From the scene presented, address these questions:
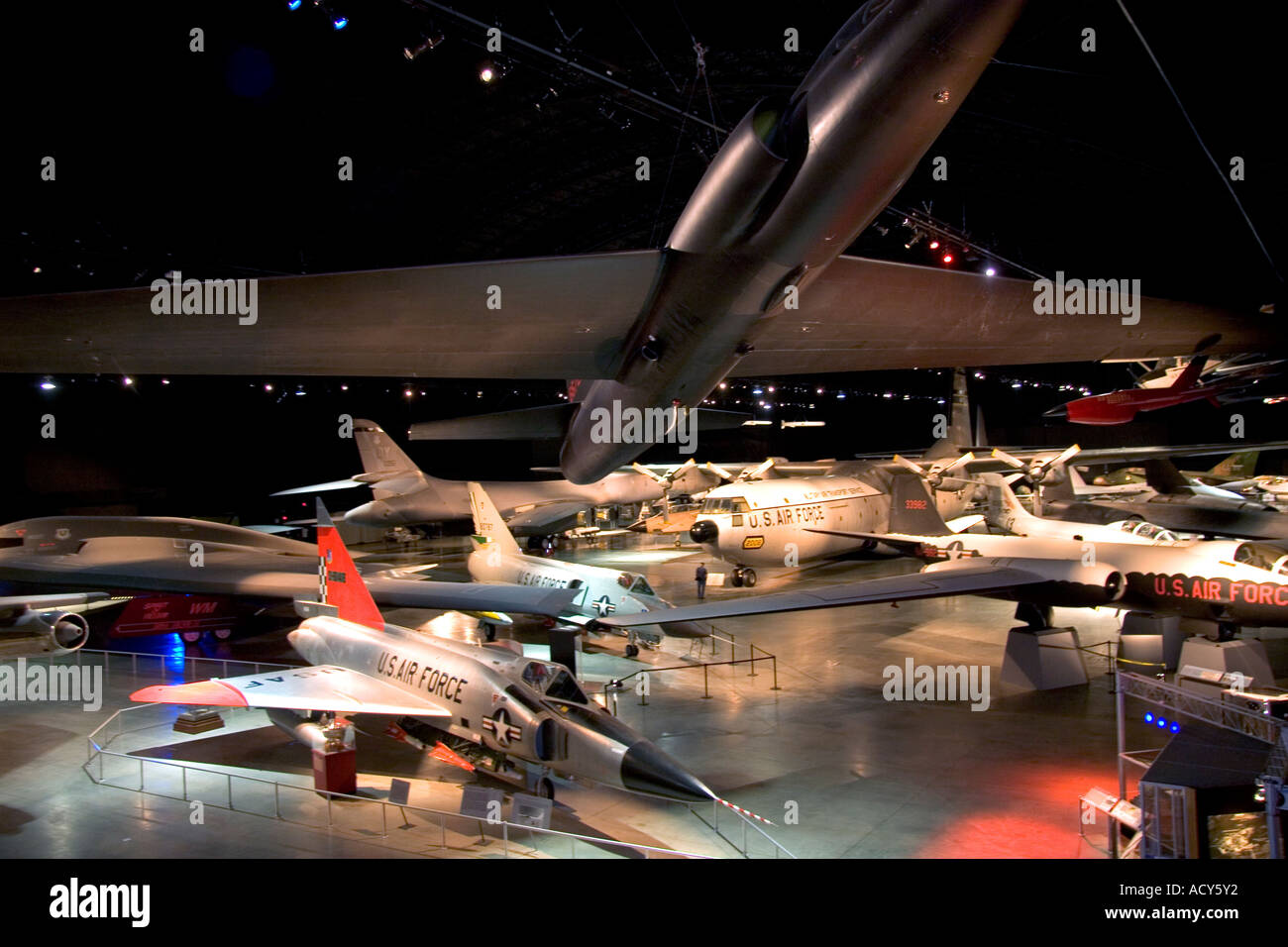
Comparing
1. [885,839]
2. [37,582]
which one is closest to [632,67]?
[885,839]

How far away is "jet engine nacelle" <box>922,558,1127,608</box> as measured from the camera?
39.3 ft

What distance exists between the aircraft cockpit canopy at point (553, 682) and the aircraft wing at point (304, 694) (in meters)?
1.10

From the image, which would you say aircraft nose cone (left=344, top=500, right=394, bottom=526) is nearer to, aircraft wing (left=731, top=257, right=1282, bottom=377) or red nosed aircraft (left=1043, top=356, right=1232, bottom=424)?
red nosed aircraft (left=1043, top=356, right=1232, bottom=424)

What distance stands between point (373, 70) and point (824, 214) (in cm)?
1097

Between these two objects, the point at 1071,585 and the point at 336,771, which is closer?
the point at 336,771

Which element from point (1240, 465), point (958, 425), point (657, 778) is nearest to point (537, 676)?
point (657, 778)

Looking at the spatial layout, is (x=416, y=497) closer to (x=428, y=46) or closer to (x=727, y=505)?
(x=727, y=505)

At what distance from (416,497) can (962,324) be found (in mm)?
25374

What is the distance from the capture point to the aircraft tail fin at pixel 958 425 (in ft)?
99.5

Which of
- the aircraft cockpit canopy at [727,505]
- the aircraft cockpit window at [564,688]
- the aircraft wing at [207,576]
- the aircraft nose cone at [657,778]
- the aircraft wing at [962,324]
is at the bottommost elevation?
the aircraft nose cone at [657,778]

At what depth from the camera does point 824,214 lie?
4.53m

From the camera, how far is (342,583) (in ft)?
39.1

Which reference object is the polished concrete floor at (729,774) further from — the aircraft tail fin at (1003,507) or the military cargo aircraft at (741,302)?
the aircraft tail fin at (1003,507)

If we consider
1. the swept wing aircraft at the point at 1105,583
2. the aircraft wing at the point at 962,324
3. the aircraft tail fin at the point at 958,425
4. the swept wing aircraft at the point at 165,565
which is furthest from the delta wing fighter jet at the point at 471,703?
the aircraft tail fin at the point at 958,425
